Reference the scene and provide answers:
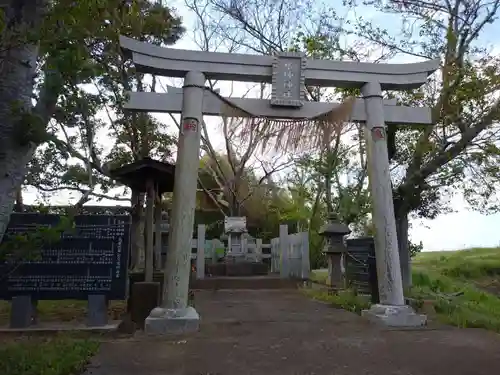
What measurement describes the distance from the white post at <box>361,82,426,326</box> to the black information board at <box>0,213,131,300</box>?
3.62 metres

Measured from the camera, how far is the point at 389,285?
6418 millimetres

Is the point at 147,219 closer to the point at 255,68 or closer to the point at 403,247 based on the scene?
the point at 255,68

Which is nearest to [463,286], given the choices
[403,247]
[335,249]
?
[335,249]

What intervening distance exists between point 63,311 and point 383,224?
17.5 ft

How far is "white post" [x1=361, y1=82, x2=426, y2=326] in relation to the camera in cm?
624

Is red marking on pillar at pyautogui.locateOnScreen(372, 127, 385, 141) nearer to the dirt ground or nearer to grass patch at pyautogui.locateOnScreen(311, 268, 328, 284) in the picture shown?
the dirt ground

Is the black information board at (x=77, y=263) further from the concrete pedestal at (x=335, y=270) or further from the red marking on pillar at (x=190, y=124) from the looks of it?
the concrete pedestal at (x=335, y=270)

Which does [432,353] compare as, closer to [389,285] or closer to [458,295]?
[389,285]

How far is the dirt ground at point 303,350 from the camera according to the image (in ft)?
13.5

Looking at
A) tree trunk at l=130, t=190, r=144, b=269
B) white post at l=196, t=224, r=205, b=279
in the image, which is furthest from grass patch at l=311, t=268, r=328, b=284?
tree trunk at l=130, t=190, r=144, b=269

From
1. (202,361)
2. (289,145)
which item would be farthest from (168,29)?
(202,361)

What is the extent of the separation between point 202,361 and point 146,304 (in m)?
2.30

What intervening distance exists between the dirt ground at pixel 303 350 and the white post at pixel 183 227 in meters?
0.32

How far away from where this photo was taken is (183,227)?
603 centimetres
